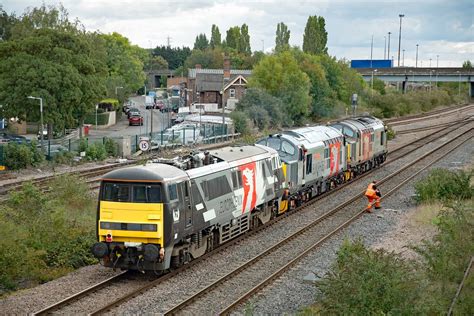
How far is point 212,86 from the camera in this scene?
95688 mm

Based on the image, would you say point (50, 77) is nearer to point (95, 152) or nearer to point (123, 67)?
point (95, 152)

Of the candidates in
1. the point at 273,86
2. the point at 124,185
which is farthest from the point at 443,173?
the point at 273,86

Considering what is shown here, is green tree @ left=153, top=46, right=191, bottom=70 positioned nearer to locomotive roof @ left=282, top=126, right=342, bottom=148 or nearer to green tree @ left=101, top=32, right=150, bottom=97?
green tree @ left=101, top=32, right=150, bottom=97

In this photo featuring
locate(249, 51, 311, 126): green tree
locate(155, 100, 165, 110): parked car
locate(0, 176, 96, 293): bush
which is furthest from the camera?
locate(155, 100, 165, 110): parked car

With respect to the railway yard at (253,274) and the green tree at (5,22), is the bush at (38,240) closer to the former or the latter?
the railway yard at (253,274)

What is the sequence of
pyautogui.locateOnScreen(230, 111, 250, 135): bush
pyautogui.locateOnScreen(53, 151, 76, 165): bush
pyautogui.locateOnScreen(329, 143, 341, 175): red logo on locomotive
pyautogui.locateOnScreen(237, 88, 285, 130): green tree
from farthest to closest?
pyautogui.locateOnScreen(237, 88, 285, 130): green tree < pyautogui.locateOnScreen(230, 111, 250, 135): bush < pyautogui.locateOnScreen(53, 151, 76, 165): bush < pyautogui.locateOnScreen(329, 143, 341, 175): red logo on locomotive

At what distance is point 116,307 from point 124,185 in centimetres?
336

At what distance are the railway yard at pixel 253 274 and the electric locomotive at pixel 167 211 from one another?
23.3 inches

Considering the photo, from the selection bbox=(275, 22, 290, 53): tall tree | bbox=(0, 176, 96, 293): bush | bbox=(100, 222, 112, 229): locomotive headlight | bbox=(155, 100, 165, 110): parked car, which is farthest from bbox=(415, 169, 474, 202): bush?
bbox=(275, 22, 290, 53): tall tree

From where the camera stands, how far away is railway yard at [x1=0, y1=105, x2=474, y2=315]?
1562 centimetres

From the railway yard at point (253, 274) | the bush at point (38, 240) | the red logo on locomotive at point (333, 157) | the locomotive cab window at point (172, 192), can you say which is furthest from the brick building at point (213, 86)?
the locomotive cab window at point (172, 192)

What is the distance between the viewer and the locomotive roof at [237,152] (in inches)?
867

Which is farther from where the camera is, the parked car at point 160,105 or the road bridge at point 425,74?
the road bridge at point 425,74

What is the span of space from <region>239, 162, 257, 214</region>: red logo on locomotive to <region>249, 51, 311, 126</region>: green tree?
48559 millimetres
